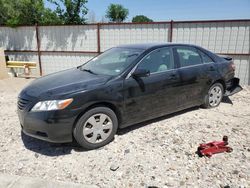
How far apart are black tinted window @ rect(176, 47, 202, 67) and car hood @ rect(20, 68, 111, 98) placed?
1.64 meters

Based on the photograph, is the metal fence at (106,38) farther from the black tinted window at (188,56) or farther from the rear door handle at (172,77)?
the rear door handle at (172,77)

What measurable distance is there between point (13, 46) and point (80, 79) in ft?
26.0

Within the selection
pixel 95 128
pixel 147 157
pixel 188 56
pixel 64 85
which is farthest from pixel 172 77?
pixel 64 85

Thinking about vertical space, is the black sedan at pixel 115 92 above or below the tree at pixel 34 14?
below

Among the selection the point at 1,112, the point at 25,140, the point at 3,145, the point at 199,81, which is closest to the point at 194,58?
the point at 199,81

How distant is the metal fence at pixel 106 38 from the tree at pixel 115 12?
23.3m

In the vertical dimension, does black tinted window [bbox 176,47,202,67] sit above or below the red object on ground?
above

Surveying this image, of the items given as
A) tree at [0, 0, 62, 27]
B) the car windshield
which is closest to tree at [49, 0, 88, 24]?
tree at [0, 0, 62, 27]

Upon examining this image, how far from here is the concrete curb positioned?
2.74 meters

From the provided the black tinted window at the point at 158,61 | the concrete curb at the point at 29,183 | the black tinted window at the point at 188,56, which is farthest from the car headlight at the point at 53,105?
the black tinted window at the point at 188,56

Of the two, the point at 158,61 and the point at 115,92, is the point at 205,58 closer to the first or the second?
the point at 158,61

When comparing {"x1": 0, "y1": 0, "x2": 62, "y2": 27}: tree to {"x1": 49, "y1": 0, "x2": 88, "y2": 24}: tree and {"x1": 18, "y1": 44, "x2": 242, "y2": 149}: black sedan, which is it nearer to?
{"x1": 49, "y1": 0, "x2": 88, "y2": 24}: tree

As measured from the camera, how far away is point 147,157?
10.7 feet

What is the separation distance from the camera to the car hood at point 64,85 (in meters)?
3.22
